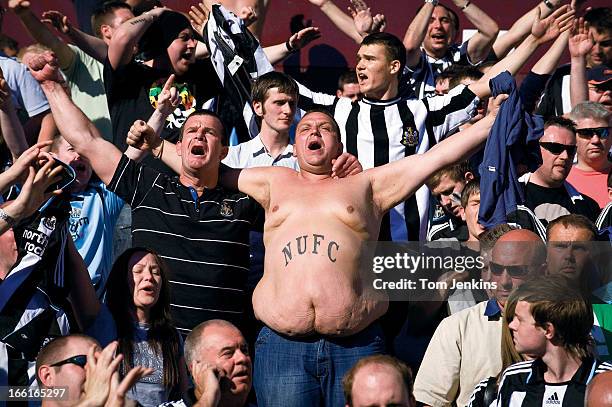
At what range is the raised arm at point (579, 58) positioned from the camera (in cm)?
934

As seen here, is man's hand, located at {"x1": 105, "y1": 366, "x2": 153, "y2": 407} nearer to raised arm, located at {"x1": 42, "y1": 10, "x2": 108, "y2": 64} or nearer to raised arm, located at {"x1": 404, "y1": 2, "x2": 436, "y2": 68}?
raised arm, located at {"x1": 42, "y1": 10, "x2": 108, "y2": 64}

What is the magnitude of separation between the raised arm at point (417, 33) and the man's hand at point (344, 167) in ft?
9.25

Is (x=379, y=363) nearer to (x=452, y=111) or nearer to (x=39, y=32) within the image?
(x=452, y=111)

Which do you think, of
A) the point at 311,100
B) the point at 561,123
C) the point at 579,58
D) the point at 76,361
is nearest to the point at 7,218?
the point at 76,361

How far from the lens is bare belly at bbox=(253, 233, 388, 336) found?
6.63 metres

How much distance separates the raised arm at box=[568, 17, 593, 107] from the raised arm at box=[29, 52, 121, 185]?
12.3ft

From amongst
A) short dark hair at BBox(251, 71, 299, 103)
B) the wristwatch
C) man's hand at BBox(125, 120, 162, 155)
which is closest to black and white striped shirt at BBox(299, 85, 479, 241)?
short dark hair at BBox(251, 71, 299, 103)

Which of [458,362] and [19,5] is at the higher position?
[19,5]

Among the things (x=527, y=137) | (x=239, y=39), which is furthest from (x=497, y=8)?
(x=527, y=137)

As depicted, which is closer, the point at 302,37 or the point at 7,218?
the point at 7,218

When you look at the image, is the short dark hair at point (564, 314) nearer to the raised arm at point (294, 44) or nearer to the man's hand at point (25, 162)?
the man's hand at point (25, 162)

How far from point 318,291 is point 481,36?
4601 mm

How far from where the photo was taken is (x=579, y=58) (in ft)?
30.8

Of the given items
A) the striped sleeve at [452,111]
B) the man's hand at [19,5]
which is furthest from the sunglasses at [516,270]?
the man's hand at [19,5]
